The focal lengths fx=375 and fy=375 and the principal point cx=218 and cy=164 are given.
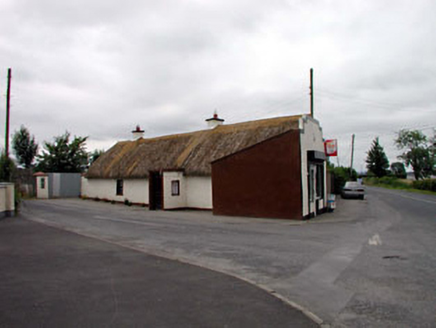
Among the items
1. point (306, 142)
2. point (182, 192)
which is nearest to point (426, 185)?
point (306, 142)

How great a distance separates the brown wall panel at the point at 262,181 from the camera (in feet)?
57.5

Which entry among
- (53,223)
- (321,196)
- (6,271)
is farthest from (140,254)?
(321,196)

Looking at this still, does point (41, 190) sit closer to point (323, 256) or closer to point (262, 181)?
point (262, 181)

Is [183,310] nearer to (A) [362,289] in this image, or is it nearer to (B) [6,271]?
(A) [362,289]

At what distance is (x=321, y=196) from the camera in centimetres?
2148

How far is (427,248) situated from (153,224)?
33.9 feet

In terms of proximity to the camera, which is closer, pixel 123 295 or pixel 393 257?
pixel 123 295

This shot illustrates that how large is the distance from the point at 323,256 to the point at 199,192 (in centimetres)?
1466

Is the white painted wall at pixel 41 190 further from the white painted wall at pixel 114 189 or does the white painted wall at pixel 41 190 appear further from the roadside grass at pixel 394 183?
the roadside grass at pixel 394 183

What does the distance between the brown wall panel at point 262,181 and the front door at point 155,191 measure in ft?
17.8

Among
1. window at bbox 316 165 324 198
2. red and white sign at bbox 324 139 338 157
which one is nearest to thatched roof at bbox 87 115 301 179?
red and white sign at bbox 324 139 338 157

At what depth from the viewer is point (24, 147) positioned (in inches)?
1896

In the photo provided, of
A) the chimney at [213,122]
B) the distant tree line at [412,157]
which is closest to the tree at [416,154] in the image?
the distant tree line at [412,157]

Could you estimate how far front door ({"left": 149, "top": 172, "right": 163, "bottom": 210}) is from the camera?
24281mm
